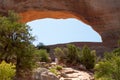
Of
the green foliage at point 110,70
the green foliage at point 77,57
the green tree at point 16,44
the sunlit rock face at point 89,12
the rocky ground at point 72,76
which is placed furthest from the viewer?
the sunlit rock face at point 89,12

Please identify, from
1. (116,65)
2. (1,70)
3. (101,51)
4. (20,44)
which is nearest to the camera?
(1,70)

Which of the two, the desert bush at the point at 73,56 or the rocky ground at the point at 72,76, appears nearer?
the rocky ground at the point at 72,76

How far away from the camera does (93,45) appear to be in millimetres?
36031

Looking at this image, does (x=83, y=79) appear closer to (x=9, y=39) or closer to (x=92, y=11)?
(x=9, y=39)

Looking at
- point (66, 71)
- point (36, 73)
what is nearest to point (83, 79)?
point (66, 71)

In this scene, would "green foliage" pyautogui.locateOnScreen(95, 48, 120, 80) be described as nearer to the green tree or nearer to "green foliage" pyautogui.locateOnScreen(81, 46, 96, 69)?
the green tree

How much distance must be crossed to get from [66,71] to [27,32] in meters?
4.20

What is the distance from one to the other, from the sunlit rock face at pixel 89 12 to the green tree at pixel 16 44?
→ 18.0 meters

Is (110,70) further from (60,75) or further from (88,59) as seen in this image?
(88,59)

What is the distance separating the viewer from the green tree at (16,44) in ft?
50.9

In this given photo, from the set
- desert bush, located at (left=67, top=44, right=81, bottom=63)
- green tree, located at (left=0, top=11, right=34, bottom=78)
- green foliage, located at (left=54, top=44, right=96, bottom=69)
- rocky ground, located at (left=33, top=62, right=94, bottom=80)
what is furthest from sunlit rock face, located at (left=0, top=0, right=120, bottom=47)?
green tree, located at (left=0, top=11, right=34, bottom=78)

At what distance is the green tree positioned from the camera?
50.9ft

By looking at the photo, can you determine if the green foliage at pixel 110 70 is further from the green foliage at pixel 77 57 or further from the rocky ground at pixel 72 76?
the green foliage at pixel 77 57

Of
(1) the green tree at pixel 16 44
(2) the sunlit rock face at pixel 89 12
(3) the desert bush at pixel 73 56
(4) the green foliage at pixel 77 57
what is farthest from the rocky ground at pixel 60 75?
(2) the sunlit rock face at pixel 89 12
